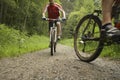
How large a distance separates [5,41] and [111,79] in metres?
7.72

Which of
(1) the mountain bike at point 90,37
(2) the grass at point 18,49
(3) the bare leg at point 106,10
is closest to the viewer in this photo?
(3) the bare leg at point 106,10

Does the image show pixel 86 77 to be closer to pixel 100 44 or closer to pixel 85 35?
pixel 100 44

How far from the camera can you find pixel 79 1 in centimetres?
6912

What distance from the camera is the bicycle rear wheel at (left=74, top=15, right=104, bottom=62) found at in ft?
15.8

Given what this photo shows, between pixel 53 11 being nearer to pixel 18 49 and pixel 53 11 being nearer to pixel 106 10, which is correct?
pixel 18 49

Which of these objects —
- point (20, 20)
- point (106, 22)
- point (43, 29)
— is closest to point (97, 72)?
point (106, 22)

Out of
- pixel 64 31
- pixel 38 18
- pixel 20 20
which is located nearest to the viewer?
pixel 20 20

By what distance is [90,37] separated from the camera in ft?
16.8

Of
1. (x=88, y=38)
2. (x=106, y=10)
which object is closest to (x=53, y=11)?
(x=88, y=38)

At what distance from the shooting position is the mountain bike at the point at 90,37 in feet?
15.3

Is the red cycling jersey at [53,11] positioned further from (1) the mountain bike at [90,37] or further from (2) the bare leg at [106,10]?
(2) the bare leg at [106,10]

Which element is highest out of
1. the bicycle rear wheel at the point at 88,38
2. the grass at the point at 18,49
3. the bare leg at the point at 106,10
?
the bare leg at the point at 106,10

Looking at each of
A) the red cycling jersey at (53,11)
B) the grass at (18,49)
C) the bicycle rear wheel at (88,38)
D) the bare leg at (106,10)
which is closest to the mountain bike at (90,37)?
the bicycle rear wheel at (88,38)

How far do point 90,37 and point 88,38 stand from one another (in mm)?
50
